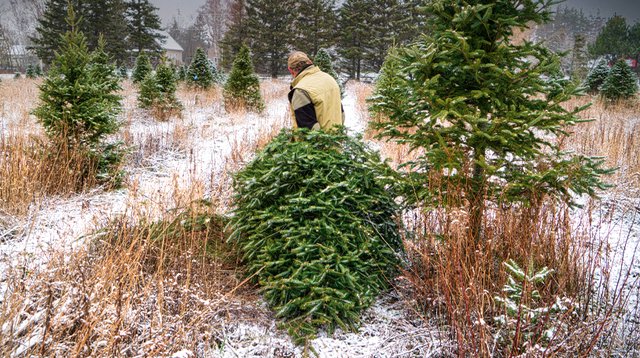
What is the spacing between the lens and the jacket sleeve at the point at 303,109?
3.50 meters

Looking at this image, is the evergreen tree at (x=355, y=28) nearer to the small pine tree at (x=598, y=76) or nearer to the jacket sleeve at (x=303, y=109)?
the small pine tree at (x=598, y=76)

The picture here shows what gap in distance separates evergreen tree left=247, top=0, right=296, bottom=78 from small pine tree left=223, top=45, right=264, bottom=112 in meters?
17.6

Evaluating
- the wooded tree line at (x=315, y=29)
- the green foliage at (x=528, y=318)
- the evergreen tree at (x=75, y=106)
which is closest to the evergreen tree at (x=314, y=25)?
the wooded tree line at (x=315, y=29)

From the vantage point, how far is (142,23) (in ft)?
90.3

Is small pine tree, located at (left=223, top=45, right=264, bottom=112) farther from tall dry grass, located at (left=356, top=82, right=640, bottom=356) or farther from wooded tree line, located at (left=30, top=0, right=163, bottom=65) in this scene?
wooded tree line, located at (left=30, top=0, right=163, bottom=65)

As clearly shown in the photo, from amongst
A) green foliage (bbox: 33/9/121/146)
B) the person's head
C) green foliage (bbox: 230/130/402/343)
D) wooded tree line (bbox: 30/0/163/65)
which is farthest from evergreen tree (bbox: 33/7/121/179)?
wooded tree line (bbox: 30/0/163/65)

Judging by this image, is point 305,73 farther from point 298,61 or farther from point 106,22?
point 106,22

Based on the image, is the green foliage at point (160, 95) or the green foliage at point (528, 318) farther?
the green foliage at point (160, 95)

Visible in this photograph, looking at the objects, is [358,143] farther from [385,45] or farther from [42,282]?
[385,45]

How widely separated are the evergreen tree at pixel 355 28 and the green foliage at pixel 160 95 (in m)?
22.4

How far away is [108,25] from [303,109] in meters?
29.4

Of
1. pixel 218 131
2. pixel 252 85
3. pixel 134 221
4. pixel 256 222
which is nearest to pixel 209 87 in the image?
pixel 252 85

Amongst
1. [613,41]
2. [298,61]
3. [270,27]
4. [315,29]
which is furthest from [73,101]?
[613,41]

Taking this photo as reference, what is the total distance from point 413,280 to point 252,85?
1097cm
